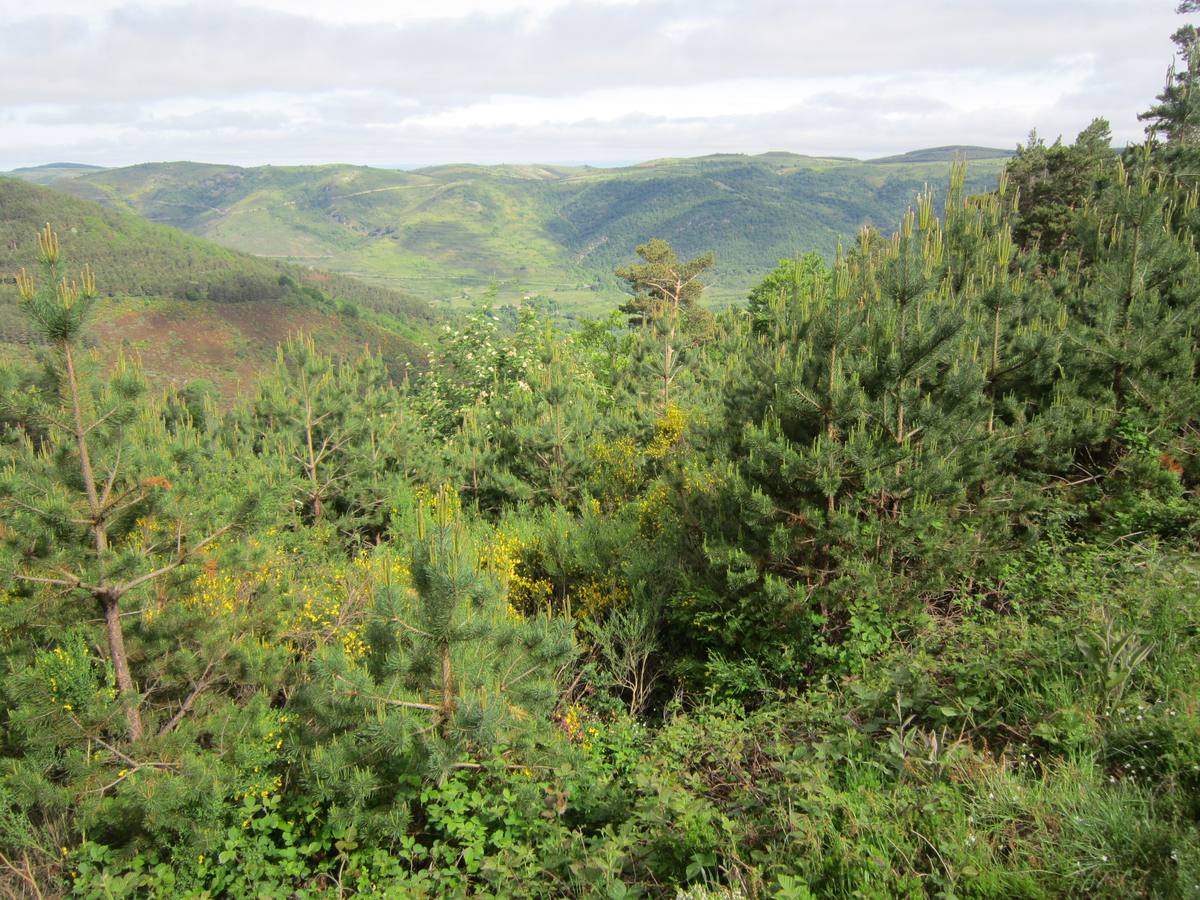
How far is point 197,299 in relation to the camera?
109 metres

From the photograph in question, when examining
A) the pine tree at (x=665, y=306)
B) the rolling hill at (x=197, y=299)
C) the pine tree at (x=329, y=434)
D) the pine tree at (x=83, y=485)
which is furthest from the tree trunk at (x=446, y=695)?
the rolling hill at (x=197, y=299)

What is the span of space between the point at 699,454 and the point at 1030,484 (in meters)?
3.62

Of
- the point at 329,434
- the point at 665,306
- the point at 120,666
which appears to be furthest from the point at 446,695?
the point at 665,306

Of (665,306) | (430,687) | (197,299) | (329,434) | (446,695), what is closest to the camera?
(446,695)

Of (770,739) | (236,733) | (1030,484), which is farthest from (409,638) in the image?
(1030,484)

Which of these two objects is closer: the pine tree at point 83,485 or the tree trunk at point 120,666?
the pine tree at point 83,485

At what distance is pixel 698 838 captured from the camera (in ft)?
11.6

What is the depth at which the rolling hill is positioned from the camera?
309 feet

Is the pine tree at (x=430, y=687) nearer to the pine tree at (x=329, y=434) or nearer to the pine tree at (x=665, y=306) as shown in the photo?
the pine tree at (x=329, y=434)

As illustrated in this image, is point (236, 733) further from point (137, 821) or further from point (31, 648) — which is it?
point (31, 648)

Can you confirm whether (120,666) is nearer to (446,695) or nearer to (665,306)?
(446,695)

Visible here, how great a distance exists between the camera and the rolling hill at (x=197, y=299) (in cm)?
9425

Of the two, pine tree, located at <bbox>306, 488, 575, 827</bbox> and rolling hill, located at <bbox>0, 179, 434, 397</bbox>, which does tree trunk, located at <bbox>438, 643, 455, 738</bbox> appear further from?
rolling hill, located at <bbox>0, 179, 434, 397</bbox>

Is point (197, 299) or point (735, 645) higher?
point (197, 299)
